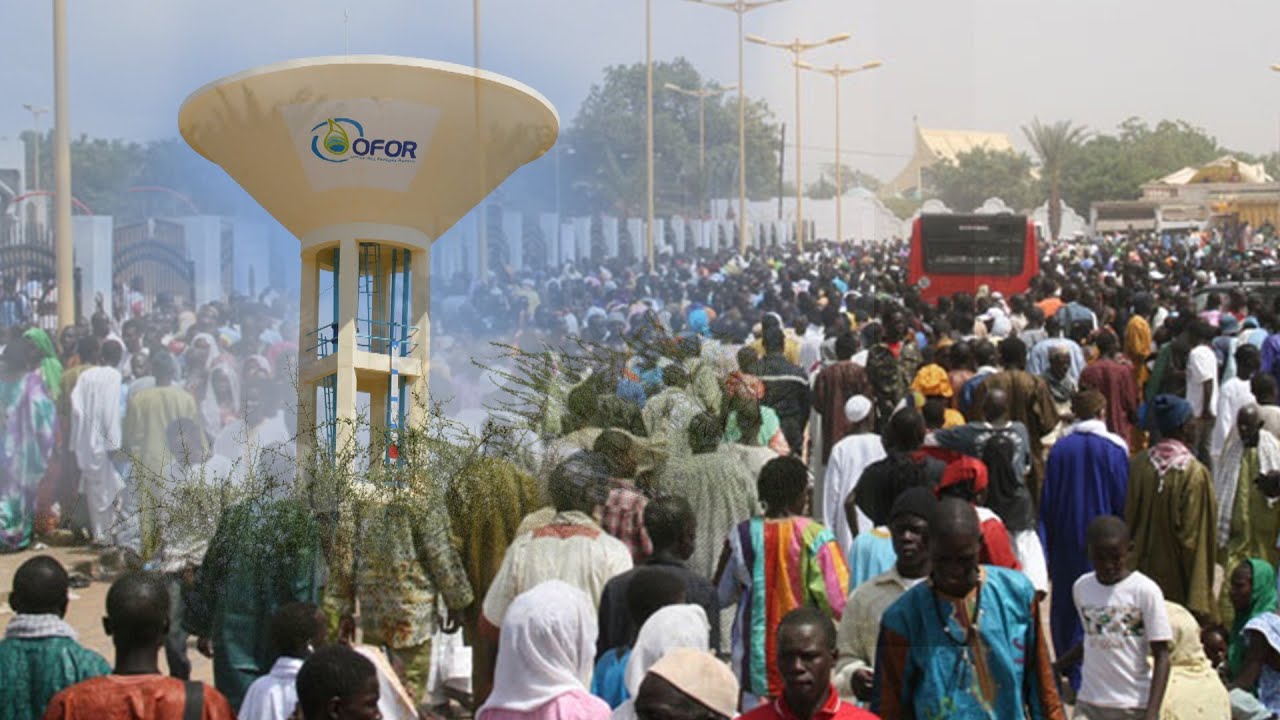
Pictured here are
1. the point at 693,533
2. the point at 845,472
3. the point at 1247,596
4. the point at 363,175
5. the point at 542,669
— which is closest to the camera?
the point at 542,669

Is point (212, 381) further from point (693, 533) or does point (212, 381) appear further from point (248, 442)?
point (693, 533)

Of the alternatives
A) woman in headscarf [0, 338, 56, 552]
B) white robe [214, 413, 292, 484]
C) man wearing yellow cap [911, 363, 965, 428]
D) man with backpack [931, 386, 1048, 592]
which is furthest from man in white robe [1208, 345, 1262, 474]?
woman in headscarf [0, 338, 56, 552]

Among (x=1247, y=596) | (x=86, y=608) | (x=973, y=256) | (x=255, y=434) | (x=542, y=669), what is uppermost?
(x=973, y=256)

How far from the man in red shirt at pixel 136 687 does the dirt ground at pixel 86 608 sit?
119 inches

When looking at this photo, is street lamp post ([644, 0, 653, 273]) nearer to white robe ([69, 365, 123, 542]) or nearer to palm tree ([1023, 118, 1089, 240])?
white robe ([69, 365, 123, 542])

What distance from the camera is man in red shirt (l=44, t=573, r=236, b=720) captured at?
378 centimetres

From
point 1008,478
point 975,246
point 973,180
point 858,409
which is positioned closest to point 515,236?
point 858,409

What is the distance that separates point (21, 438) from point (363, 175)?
2.60 metres

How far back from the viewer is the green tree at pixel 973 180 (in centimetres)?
1480

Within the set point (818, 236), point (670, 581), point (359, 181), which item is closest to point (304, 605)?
point (670, 581)

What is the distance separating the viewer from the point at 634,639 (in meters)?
5.06

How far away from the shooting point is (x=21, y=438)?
9.26 metres

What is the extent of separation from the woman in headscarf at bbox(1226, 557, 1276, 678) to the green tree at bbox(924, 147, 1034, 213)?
8.16 metres

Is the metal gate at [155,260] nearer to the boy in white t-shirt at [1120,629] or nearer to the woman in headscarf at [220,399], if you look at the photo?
the woman in headscarf at [220,399]
